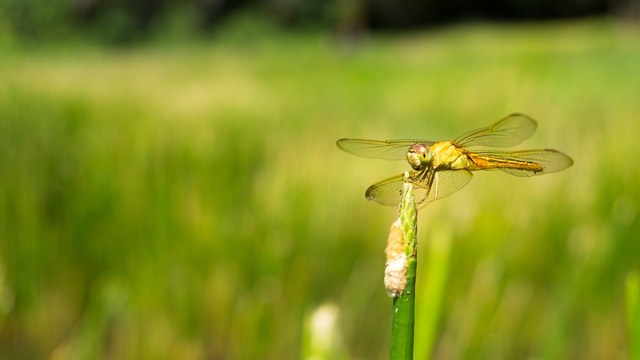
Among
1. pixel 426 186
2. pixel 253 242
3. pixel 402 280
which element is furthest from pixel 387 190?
pixel 253 242

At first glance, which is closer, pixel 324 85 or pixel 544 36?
pixel 324 85

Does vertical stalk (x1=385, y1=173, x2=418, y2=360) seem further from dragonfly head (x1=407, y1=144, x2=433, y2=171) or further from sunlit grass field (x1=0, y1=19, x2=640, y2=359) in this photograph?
sunlit grass field (x1=0, y1=19, x2=640, y2=359)

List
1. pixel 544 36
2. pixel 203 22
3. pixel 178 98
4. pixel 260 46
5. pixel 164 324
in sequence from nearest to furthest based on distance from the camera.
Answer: pixel 164 324 < pixel 178 98 < pixel 544 36 < pixel 260 46 < pixel 203 22

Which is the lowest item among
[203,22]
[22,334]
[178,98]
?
[22,334]

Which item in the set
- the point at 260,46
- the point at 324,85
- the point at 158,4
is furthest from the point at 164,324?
the point at 158,4

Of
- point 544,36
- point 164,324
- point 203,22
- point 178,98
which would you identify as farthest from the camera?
point 203,22

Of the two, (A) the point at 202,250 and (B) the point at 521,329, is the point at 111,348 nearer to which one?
(A) the point at 202,250

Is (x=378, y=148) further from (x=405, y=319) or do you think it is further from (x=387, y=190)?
(x=405, y=319)

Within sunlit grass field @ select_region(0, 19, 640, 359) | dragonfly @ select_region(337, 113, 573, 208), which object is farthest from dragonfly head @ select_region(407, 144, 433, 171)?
sunlit grass field @ select_region(0, 19, 640, 359)
